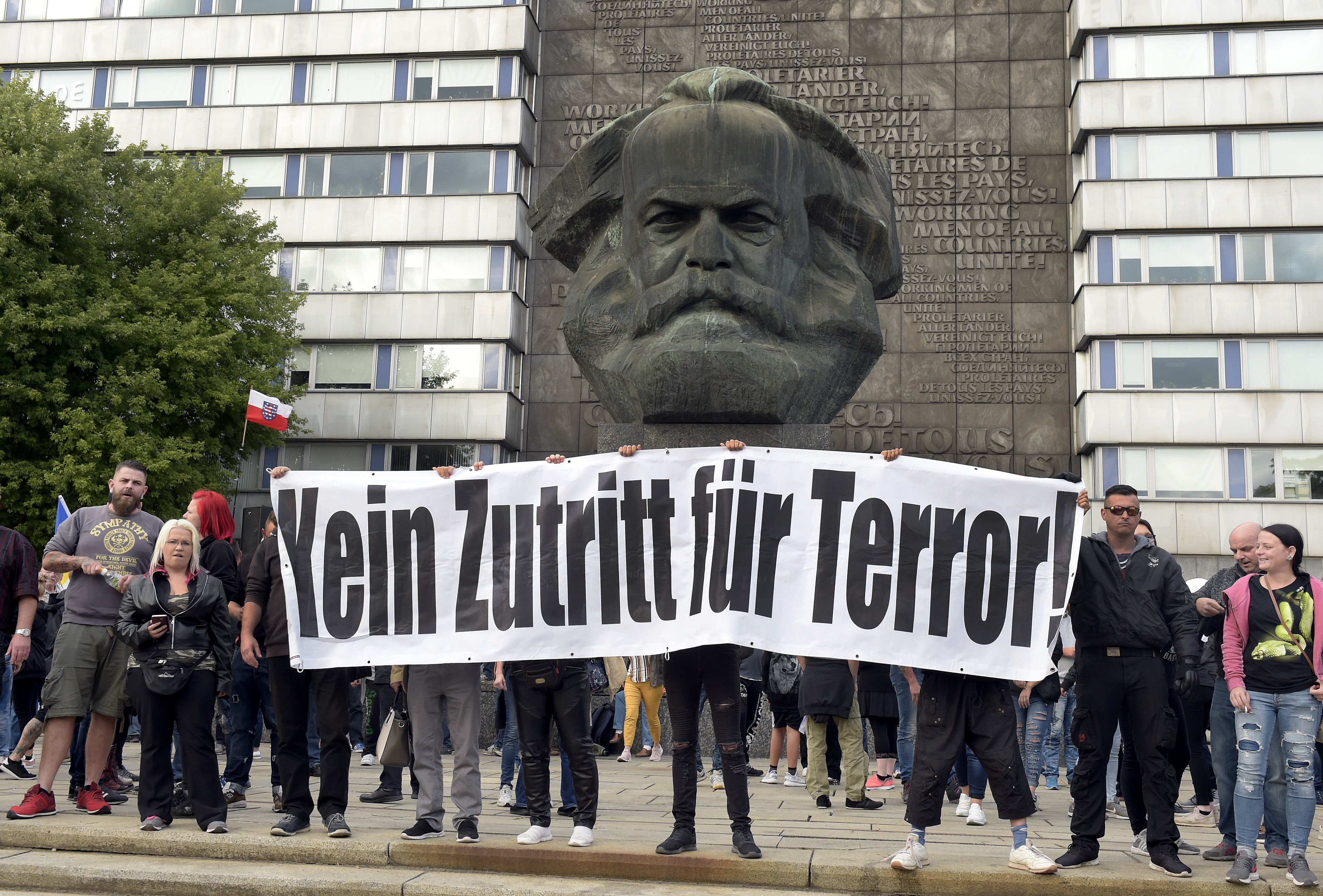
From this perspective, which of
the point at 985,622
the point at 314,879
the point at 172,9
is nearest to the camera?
the point at 314,879

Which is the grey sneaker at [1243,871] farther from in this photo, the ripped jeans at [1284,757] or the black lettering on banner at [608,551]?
the black lettering on banner at [608,551]

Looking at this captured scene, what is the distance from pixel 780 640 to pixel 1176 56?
2939cm

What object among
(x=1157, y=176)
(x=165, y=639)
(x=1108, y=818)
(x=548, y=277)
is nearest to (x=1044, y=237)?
(x=1157, y=176)

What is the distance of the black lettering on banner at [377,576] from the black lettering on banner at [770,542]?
224 cm

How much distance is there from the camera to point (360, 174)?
1298 inches

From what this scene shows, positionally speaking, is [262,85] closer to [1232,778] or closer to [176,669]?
[176,669]

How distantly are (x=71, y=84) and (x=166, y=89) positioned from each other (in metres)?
3.04

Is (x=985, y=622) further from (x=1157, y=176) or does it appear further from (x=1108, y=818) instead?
(x=1157, y=176)

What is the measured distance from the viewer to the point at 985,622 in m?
6.22

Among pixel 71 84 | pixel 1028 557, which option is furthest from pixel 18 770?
pixel 71 84

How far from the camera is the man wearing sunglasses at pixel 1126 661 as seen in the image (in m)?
6.14

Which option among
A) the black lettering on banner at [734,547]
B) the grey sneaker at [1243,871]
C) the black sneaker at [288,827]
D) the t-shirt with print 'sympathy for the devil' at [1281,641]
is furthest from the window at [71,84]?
the grey sneaker at [1243,871]

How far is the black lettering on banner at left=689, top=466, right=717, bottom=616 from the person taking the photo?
6422 mm

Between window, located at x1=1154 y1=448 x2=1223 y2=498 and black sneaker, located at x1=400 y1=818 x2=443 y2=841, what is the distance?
2631 centimetres
